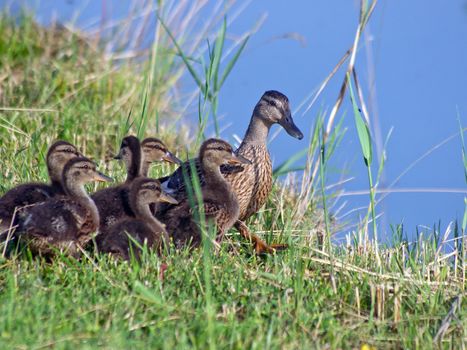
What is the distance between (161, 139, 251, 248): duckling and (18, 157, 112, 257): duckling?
50 centimetres

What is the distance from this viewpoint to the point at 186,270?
4742mm

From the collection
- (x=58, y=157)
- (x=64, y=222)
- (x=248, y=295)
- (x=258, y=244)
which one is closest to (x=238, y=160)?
(x=258, y=244)

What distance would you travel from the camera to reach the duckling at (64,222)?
498 cm

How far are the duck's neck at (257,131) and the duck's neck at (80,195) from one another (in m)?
1.69

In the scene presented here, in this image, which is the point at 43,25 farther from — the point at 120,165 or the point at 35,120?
the point at 120,165

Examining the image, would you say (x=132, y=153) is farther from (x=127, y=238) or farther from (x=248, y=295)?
(x=248, y=295)

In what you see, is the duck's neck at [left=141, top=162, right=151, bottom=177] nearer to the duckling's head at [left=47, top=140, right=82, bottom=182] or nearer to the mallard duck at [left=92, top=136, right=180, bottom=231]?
the mallard duck at [left=92, top=136, right=180, bottom=231]

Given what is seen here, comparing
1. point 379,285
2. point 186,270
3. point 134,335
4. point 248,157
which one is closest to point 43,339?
point 134,335

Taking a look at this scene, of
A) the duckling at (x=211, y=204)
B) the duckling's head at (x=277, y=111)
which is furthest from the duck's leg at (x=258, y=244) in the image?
the duckling's head at (x=277, y=111)

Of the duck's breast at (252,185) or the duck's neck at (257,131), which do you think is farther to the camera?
the duck's neck at (257,131)

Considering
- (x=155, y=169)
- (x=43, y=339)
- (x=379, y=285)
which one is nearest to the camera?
(x=43, y=339)

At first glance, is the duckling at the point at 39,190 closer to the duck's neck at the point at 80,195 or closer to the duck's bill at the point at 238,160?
the duck's neck at the point at 80,195

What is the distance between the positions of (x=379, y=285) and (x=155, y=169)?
2.83 metres

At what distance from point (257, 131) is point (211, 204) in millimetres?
1248
